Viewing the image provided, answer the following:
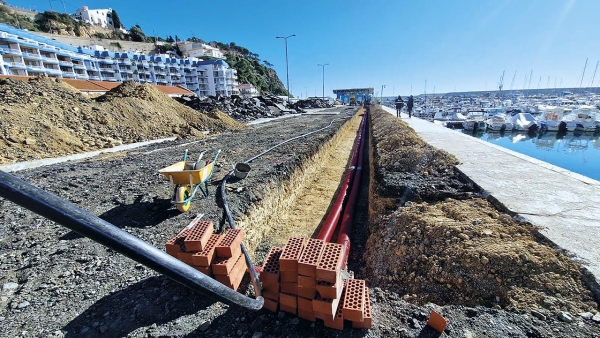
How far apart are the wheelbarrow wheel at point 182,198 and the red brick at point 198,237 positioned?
1804mm

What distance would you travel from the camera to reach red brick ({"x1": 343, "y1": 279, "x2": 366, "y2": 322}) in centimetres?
220

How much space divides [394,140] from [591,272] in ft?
25.9

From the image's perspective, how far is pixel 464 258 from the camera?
10.7 feet

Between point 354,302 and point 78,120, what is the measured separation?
1553 centimetres

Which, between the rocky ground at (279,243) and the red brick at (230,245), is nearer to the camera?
the rocky ground at (279,243)

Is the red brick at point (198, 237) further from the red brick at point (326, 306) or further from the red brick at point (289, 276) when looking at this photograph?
the red brick at point (326, 306)

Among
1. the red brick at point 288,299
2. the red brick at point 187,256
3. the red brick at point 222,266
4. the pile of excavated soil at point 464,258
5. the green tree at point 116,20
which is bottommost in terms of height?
the pile of excavated soil at point 464,258

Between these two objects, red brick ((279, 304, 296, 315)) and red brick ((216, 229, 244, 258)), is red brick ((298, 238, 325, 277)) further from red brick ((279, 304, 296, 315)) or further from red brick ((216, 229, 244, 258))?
red brick ((216, 229, 244, 258))

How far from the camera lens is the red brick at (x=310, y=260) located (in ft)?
7.25

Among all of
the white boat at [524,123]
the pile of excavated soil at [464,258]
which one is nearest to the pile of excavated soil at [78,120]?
the pile of excavated soil at [464,258]

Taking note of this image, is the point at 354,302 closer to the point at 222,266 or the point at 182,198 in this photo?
the point at 222,266

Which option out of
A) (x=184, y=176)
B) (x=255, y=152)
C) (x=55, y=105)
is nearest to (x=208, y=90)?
(x=55, y=105)

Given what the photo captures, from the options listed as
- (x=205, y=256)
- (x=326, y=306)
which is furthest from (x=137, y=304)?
(x=326, y=306)

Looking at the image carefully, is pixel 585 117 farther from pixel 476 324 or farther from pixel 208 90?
pixel 208 90
